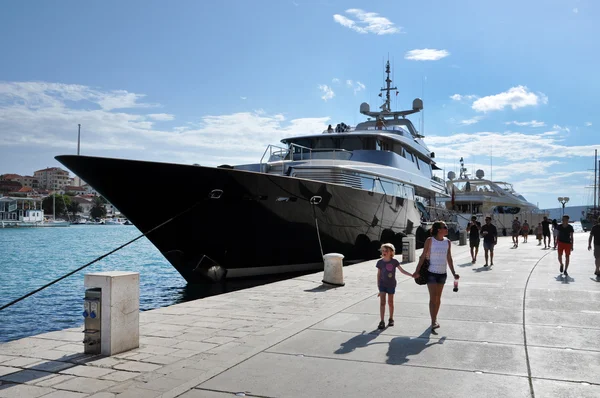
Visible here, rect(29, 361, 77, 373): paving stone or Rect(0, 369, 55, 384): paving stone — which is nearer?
Rect(0, 369, 55, 384): paving stone

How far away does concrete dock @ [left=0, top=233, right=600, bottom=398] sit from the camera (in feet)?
15.0

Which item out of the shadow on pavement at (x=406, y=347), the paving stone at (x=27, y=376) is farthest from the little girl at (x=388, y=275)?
the paving stone at (x=27, y=376)

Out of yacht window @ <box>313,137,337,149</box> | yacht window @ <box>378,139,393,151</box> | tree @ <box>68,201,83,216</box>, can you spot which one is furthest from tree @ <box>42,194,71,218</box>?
yacht window @ <box>378,139,393,151</box>

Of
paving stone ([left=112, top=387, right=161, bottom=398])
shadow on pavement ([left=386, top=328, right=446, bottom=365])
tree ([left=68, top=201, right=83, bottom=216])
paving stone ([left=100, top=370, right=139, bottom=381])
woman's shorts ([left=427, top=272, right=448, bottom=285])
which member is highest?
tree ([left=68, top=201, right=83, bottom=216])

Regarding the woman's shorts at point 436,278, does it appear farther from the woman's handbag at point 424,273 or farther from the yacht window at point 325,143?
the yacht window at point 325,143

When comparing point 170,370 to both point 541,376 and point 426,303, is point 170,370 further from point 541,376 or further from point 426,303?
point 426,303

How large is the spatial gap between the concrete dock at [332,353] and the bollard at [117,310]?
15 centimetres

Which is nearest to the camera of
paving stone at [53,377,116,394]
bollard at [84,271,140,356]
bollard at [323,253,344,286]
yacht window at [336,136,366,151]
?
paving stone at [53,377,116,394]

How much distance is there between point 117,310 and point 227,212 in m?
7.50

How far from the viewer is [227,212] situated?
1317 cm

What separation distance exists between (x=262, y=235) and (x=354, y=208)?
3663 millimetres

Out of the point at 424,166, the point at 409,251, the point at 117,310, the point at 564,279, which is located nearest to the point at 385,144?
the point at 409,251

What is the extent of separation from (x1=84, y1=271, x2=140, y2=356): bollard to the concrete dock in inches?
5.9

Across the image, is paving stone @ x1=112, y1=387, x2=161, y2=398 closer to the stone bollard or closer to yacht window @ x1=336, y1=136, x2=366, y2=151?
the stone bollard
